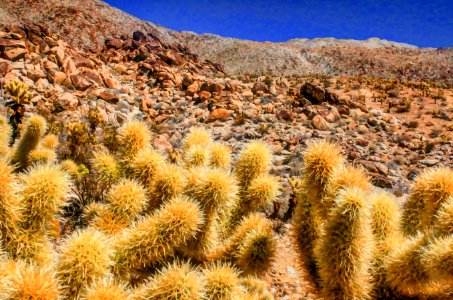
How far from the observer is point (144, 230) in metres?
2.79

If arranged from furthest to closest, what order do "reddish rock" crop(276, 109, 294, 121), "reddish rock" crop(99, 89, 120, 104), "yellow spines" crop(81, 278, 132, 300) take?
"reddish rock" crop(99, 89, 120, 104) → "reddish rock" crop(276, 109, 294, 121) → "yellow spines" crop(81, 278, 132, 300)

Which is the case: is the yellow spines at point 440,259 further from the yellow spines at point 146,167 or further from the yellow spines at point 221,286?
the yellow spines at point 146,167

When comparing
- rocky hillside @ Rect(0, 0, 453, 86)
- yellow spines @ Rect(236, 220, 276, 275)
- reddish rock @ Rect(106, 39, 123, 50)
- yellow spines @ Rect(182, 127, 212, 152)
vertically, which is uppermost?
rocky hillside @ Rect(0, 0, 453, 86)

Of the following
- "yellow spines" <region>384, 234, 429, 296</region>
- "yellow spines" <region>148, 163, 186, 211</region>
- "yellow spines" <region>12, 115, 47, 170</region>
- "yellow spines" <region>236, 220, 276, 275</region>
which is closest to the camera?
"yellow spines" <region>384, 234, 429, 296</region>

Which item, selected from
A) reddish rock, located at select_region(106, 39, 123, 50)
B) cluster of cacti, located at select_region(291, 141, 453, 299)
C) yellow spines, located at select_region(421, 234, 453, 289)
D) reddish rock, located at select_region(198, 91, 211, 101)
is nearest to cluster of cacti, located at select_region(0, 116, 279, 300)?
cluster of cacti, located at select_region(291, 141, 453, 299)

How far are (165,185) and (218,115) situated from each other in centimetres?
811

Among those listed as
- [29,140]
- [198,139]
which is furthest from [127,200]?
[29,140]

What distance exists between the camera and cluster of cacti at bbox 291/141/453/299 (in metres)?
2.49

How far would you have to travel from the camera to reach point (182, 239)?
281cm

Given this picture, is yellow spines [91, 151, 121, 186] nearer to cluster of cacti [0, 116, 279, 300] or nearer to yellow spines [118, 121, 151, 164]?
cluster of cacti [0, 116, 279, 300]

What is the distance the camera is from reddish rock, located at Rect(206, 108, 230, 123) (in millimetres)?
11219

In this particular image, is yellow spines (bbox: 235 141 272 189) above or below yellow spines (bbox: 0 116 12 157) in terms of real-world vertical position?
above

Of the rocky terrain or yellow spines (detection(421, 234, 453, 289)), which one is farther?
the rocky terrain

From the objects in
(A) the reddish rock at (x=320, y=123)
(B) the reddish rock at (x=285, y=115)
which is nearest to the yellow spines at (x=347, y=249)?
(A) the reddish rock at (x=320, y=123)
